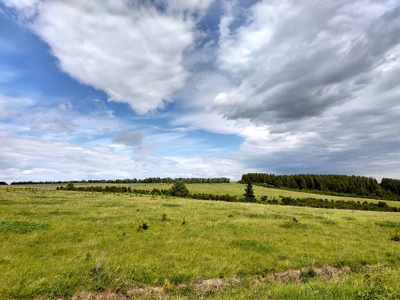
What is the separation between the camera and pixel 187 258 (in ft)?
40.4

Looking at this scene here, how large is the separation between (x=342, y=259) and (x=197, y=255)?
8739 millimetres

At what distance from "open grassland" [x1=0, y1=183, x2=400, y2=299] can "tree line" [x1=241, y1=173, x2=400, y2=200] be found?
143 metres

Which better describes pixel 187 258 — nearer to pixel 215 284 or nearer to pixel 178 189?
pixel 215 284

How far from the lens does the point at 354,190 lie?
147500 mm

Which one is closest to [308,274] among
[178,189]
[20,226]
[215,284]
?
[215,284]

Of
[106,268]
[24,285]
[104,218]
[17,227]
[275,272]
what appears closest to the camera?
[24,285]

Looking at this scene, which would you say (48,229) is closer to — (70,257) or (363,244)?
(70,257)

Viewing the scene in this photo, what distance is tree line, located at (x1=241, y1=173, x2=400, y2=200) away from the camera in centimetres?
14800

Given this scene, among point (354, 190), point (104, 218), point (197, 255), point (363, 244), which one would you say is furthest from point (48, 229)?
point (354, 190)

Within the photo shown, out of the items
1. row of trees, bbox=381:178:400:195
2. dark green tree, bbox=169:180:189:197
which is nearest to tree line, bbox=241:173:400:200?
row of trees, bbox=381:178:400:195

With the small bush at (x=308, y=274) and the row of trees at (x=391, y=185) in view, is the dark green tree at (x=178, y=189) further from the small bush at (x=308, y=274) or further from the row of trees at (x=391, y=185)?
the row of trees at (x=391, y=185)

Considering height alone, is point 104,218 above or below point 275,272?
above

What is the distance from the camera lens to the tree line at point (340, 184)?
14800 cm

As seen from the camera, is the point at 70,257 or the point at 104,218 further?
the point at 104,218
